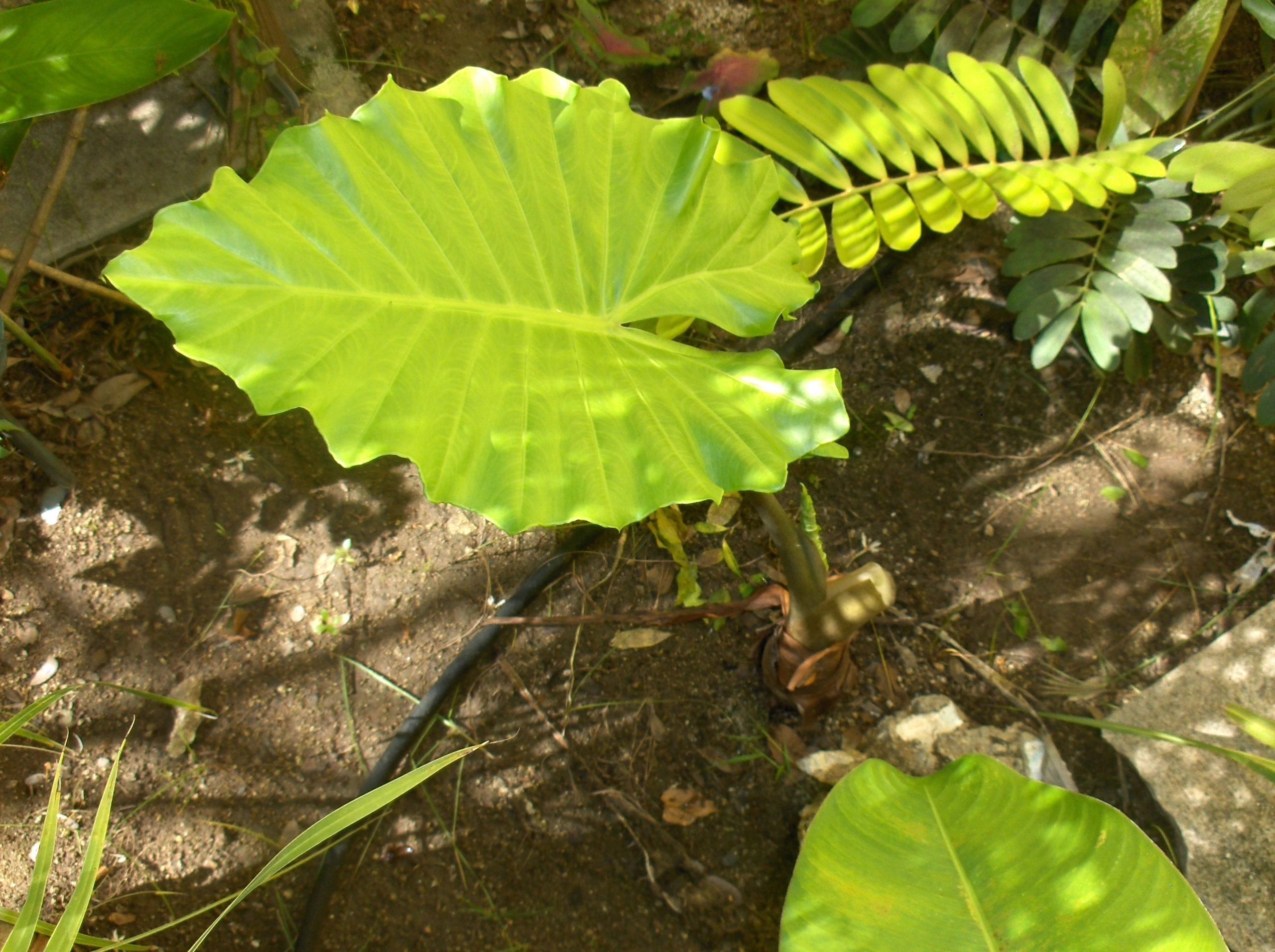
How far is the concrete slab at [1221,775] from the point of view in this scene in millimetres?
1249

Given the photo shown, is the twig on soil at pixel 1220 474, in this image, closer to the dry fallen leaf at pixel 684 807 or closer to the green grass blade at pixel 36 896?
the dry fallen leaf at pixel 684 807

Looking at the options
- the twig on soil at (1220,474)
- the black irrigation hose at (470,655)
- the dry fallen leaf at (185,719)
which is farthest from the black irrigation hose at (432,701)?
the twig on soil at (1220,474)

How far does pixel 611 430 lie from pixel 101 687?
46.6 inches

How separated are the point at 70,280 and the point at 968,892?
66.3 inches

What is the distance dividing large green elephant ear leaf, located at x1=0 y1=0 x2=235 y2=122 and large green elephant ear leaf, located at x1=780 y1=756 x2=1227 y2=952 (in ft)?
4.34

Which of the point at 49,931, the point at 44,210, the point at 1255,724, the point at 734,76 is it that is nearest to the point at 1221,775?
the point at 1255,724

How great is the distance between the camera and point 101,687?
139 cm

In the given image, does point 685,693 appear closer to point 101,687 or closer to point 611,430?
point 611,430

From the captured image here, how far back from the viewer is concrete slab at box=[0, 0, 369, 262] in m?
1.53

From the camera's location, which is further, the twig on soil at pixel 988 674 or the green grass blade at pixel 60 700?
the twig on soil at pixel 988 674

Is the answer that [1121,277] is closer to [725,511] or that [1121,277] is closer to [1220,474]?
[1220,474]

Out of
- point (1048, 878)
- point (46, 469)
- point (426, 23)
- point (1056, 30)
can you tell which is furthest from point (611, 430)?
point (426, 23)

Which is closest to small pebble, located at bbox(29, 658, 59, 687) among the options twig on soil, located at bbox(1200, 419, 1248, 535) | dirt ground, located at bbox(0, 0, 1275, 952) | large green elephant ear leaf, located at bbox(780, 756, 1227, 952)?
dirt ground, located at bbox(0, 0, 1275, 952)

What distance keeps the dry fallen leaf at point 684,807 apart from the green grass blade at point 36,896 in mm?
879
